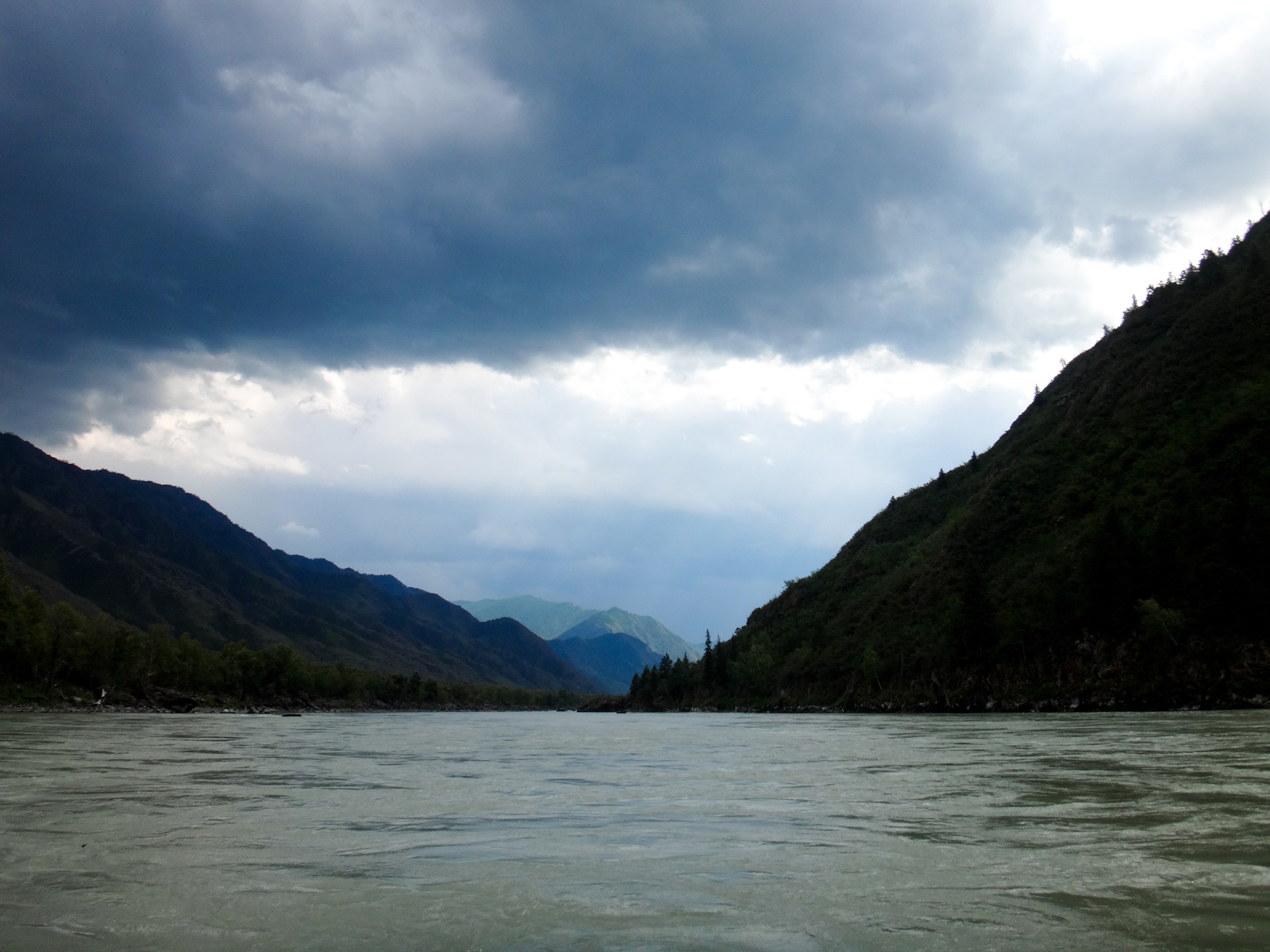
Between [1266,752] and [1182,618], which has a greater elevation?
[1182,618]

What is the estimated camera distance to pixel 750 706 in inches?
7126

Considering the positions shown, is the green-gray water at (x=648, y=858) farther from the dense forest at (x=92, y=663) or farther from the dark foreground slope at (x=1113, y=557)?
the dense forest at (x=92, y=663)

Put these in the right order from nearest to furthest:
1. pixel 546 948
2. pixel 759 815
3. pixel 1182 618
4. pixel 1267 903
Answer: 1. pixel 546 948
2. pixel 1267 903
3. pixel 759 815
4. pixel 1182 618

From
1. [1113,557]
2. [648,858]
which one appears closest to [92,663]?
[648,858]

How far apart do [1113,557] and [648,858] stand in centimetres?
11028

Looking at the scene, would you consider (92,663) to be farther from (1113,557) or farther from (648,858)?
(1113,557)

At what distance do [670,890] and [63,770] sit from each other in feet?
92.2

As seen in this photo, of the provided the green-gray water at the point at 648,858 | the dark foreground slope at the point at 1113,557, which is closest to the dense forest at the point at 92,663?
the green-gray water at the point at 648,858

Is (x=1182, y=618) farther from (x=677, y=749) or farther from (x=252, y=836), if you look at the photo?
(x=252, y=836)

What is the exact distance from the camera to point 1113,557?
342 ft

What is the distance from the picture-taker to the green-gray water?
9.20 metres

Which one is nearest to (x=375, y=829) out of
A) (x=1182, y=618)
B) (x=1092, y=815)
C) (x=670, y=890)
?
(x=670, y=890)

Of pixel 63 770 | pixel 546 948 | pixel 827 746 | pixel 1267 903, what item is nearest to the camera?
pixel 546 948

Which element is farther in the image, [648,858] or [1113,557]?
[1113,557]
